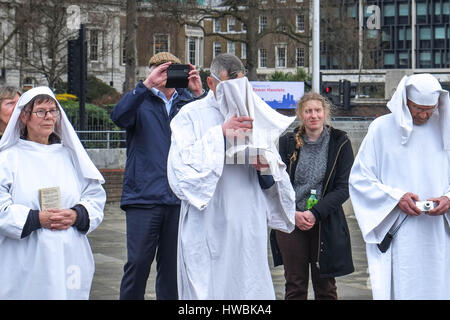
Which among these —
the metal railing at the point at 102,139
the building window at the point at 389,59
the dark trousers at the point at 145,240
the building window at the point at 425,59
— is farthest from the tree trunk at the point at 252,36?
the building window at the point at 389,59

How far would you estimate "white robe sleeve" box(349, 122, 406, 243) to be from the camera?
20.0 feet

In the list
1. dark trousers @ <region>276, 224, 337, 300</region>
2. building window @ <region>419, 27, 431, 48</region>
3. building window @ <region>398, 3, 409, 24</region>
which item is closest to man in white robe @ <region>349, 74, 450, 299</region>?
dark trousers @ <region>276, 224, 337, 300</region>

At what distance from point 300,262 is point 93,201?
6.16ft

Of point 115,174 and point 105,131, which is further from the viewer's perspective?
point 105,131

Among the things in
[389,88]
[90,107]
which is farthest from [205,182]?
[389,88]

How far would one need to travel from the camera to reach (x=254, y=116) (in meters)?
5.84

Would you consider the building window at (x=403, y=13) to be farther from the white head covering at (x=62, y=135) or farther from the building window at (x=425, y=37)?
the white head covering at (x=62, y=135)

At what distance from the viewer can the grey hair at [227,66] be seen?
5.88m

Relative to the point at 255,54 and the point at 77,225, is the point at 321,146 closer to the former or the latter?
the point at 77,225

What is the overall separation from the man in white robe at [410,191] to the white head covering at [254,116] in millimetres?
715

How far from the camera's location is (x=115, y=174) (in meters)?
19.2

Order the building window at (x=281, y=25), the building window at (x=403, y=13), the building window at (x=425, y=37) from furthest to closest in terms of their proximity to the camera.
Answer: the building window at (x=403, y=13)
the building window at (x=425, y=37)
the building window at (x=281, y=25)

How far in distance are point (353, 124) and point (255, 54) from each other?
22.1 m
